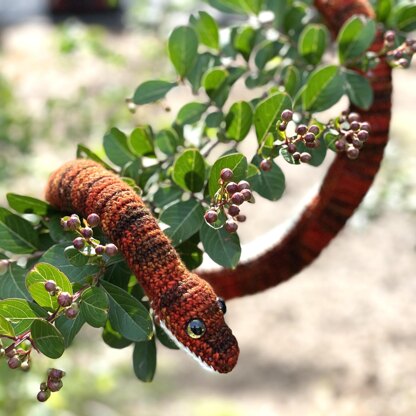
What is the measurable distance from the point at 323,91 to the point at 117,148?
11.5 inches

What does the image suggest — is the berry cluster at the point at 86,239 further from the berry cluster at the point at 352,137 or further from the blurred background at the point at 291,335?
the blurred background at the point at 291,335

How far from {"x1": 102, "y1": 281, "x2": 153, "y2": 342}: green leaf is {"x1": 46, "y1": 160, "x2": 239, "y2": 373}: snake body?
0.02 m

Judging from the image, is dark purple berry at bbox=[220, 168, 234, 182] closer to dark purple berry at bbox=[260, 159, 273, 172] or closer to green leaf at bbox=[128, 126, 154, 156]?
dark purple berry at bbox=[260, 159, 273, 172]

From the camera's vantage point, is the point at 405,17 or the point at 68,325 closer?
the point at 68,325

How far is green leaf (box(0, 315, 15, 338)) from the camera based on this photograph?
667 millimetres

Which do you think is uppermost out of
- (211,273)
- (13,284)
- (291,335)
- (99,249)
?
(99,249)

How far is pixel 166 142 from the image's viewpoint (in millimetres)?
1005

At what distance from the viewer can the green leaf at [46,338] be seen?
66 cm

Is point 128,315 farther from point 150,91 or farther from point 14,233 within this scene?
point 150,91

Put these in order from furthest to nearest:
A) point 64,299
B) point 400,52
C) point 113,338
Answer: point 400,52 < point 113,338 < point 64,299

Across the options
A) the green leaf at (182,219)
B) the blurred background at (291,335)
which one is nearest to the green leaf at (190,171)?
the green leaf at (182,219)

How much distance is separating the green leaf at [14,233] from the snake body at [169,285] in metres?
0.14

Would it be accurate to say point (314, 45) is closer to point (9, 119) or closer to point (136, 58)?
point (9, 119)

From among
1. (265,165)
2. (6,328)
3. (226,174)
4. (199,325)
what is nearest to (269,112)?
(265,165)
